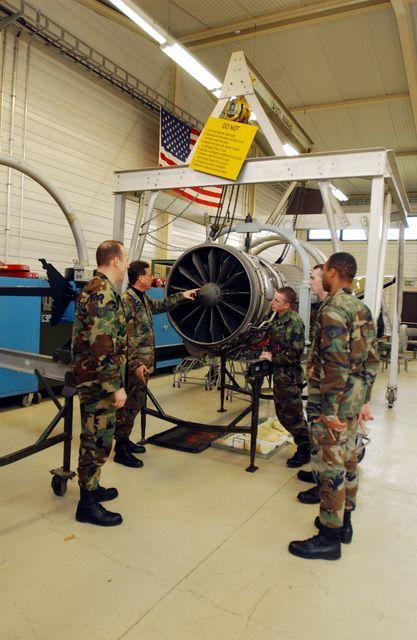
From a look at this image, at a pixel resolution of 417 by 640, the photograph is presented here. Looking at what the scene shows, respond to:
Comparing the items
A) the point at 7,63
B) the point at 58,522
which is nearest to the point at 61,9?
the point at 7,63

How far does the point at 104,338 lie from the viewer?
7.59 feet

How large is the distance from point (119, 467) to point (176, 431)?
95cm

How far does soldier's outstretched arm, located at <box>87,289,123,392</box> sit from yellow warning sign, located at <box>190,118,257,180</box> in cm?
161

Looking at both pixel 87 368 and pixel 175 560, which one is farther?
pixel 87 368

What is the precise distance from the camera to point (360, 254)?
15.4 meters

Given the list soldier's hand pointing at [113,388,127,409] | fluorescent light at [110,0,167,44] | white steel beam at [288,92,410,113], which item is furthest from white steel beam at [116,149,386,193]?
white steel beam at [288,92,410,113]


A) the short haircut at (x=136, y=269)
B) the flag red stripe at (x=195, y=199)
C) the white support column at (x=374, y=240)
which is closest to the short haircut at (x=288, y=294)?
the white support column at (x=374, y=240)

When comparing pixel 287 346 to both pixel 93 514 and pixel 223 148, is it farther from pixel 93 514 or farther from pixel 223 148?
pixel 93 514

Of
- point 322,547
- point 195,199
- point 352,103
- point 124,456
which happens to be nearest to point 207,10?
point 195,199

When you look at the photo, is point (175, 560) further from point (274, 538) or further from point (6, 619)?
point (6, 619)

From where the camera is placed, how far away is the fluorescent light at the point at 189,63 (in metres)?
5.71

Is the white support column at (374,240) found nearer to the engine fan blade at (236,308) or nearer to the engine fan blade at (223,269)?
the engine fan blade at (236,308)

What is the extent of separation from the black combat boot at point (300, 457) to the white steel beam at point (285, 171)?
2065mm

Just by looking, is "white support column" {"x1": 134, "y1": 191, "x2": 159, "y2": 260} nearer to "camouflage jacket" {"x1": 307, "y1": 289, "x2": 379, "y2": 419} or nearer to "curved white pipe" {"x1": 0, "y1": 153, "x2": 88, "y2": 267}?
"curved white pipe" {"x1": 0, "y1": 153, "x2": 88, "y2": 267}
